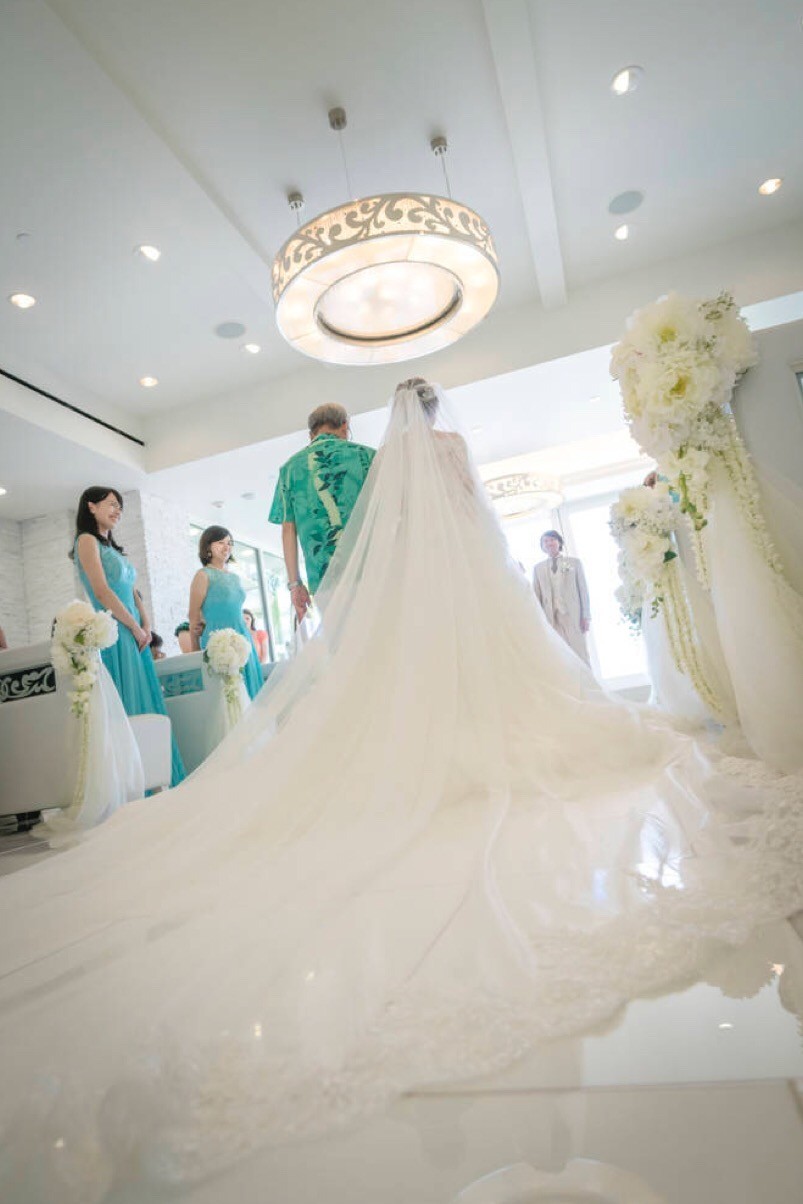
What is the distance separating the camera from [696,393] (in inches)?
63.5

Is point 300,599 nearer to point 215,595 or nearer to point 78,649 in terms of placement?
point 78,649

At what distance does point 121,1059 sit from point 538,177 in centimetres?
541

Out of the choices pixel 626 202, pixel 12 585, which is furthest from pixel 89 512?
pixel 12 585

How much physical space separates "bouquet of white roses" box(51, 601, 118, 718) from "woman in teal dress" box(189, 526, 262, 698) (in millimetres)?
1282

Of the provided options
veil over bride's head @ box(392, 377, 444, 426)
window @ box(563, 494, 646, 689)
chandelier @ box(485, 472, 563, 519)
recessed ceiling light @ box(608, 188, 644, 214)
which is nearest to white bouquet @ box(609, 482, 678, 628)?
veil over bride's head @ box(392, 377, 444, 426)

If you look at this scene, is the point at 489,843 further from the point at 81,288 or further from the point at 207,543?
the point at 81,288

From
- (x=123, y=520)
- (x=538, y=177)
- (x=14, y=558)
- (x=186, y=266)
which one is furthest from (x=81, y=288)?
(x=14, y=558)

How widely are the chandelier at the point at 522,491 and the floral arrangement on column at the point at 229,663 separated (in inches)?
194

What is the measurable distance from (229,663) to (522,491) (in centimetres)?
553

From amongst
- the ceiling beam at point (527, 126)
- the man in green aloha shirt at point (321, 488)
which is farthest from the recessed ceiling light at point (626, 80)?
the man in green aloha shirt at point (321, 488)

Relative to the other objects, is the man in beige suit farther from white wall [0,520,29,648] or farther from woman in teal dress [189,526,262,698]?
white wall [0,520,29,648]

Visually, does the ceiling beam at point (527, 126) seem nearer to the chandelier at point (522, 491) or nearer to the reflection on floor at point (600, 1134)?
the chandelier at point (522, 491)

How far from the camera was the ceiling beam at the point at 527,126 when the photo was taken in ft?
11.4

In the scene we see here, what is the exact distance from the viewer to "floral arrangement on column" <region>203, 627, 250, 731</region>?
3916 mm
